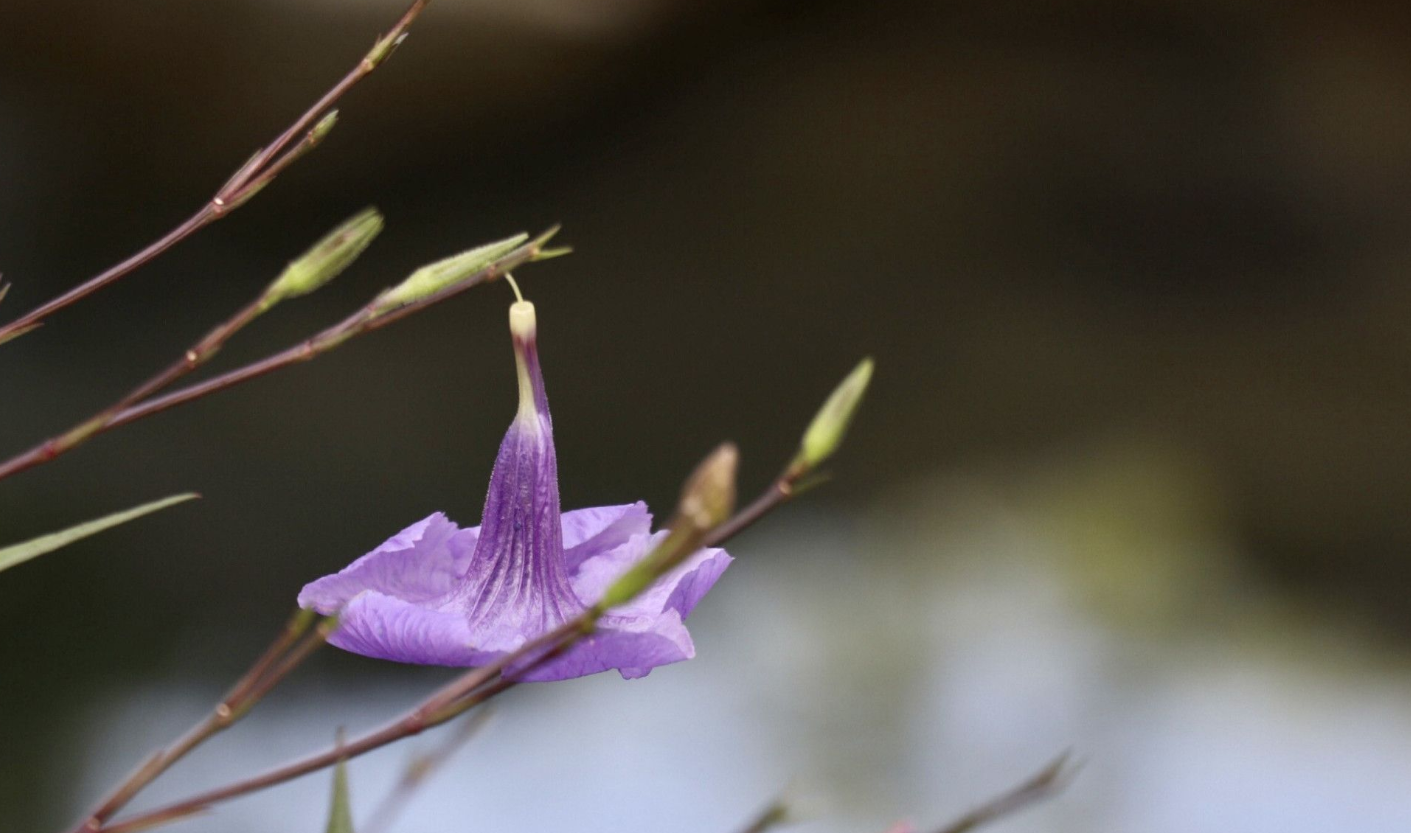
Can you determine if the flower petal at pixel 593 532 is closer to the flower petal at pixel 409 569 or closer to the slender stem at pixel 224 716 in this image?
the flower petal at pixel 409 569

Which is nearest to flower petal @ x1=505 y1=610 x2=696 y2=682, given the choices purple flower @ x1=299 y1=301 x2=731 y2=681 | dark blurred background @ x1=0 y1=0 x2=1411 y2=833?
purple flower @ x1=299 y1=301 x2=731 y2=681

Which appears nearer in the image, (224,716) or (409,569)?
(224,716)

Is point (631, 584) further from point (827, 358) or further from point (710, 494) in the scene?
point (827, 358)

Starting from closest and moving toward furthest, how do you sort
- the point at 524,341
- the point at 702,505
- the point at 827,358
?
1. the point at 702,505
2. the point at 524,341
3. the point at 827,358

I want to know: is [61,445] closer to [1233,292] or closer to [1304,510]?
[1304,510]

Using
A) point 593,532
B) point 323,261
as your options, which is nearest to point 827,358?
point 593,532

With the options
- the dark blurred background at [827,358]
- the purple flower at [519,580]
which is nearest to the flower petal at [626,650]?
the purple flower at [519,580]
